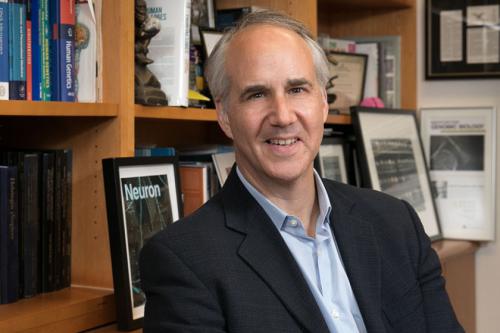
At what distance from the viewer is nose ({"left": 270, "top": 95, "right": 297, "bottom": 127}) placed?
4.86ft

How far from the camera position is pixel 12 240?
1.63 m

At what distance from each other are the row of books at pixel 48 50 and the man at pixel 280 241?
32 cm

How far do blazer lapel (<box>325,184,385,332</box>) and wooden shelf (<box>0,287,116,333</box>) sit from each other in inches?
20.4

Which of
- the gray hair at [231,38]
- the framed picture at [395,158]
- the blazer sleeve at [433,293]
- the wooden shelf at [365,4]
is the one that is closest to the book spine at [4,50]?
the gray hair at [231,38]

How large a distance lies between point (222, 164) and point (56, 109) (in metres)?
0.68

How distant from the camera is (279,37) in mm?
1525

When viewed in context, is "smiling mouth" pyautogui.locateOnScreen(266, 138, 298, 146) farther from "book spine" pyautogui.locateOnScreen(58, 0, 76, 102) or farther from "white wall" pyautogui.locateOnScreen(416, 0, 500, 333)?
"white wall" pyautogui.locateOnScreen(416, 0, 500, 333)

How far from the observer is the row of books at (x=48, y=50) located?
5.19 ft

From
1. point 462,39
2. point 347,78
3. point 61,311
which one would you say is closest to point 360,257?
point 61,311

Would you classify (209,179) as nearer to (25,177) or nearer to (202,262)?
(25,177)

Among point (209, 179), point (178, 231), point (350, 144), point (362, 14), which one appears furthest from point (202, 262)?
point (362, 14)

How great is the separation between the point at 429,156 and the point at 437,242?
0.33 metres

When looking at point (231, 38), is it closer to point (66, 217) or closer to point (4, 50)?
point (4, 50)

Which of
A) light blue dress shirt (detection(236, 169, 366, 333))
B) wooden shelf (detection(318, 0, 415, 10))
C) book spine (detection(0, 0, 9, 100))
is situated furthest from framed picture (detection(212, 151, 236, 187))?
wooden shelf (detection(318, 0, 415, 10))
